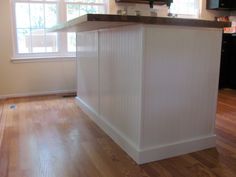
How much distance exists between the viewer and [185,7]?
17.7 feet

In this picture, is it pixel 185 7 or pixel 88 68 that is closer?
pixel 88 68

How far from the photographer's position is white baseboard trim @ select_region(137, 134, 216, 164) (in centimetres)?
198

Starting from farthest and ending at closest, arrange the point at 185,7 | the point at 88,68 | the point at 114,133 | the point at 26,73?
1. the point at 185,7
2. the point at 26,73
3. the point at 88,68
4. the point at 114,133

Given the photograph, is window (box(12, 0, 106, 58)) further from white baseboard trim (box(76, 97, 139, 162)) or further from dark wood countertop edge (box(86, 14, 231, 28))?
dark wood countertop edge (box(86, 14, 231, 28))

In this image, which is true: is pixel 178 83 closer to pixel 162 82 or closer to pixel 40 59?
pixel 162 82

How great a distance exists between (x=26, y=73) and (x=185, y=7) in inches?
140

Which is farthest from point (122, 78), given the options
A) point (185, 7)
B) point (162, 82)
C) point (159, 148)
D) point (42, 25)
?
point (185, 7)

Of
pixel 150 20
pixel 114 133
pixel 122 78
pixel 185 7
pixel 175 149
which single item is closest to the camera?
pixel 150 20

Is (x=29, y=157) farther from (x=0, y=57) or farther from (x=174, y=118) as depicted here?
(x=0, y=57)

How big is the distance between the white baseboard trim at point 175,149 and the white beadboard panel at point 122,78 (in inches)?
4.6

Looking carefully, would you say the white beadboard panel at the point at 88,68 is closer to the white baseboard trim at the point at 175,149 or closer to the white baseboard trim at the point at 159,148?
the white baseboard trim at the point at 159,148

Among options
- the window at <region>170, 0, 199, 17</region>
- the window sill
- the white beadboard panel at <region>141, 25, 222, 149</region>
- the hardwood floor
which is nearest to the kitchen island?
the white beadboard panel at <region>141, 25, 222, 149</region>

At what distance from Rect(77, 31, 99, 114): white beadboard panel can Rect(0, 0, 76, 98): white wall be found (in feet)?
3.22

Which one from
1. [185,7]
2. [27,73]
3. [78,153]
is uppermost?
[185,7]
